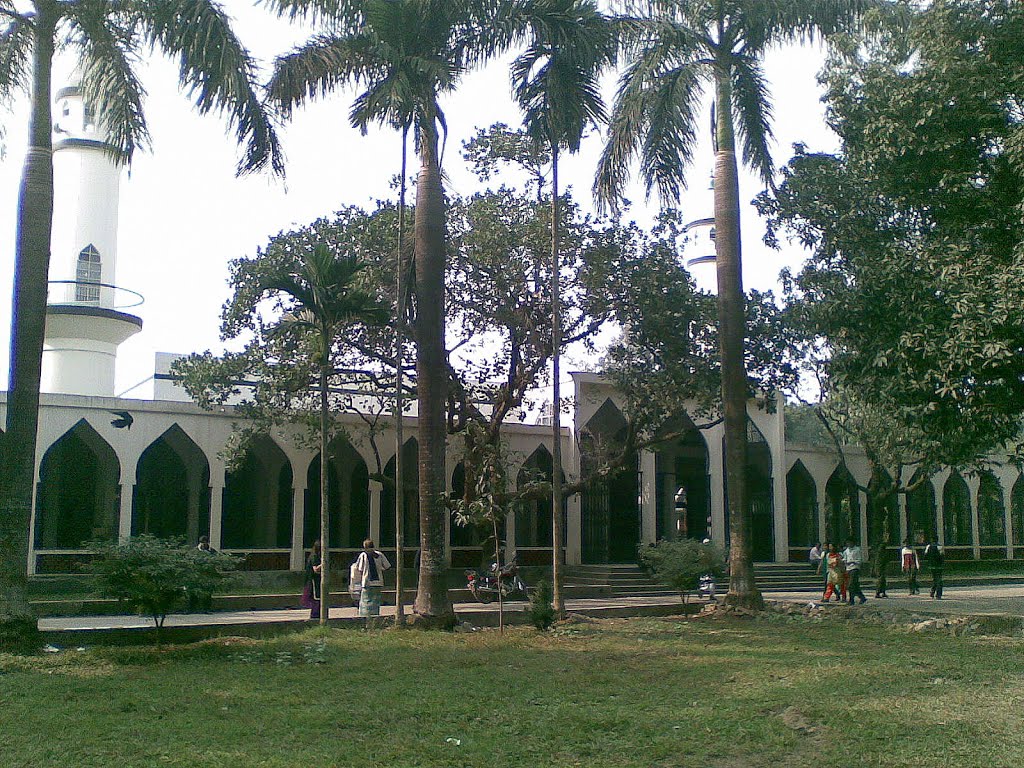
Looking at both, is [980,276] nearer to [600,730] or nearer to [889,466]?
[600,730]

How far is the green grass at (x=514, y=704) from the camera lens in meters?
7.38

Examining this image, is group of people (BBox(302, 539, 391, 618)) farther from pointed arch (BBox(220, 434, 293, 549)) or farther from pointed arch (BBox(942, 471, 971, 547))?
pointed arch (BBox(942, 471, 971, 547))

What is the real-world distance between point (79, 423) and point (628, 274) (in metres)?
13.0

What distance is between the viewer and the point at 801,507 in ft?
115

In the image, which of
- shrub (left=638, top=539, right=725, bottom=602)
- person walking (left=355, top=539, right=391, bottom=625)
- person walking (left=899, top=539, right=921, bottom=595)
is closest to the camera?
person walking (left=355, top=539, right=391, bottom=625)

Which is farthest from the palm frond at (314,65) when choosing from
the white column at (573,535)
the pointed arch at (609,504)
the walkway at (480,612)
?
the white column at (573,535)

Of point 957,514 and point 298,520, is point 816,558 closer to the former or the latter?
point 957,514

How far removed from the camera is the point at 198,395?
21844 millimetres

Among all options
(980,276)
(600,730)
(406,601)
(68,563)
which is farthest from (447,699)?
(68,563)

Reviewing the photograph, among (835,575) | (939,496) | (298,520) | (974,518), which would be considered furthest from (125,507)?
(974,518)

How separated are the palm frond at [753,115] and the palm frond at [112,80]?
35.2 ft

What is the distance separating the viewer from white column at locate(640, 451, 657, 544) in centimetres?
2973

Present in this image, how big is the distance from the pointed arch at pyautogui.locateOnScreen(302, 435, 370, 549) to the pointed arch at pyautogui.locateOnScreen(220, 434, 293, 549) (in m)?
0.76

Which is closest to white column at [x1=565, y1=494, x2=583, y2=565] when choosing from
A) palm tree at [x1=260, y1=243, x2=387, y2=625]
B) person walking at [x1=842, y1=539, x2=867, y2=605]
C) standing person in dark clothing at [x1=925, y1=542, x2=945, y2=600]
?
person walking at [x1=842, y1=539, x2=867, y2=605]
